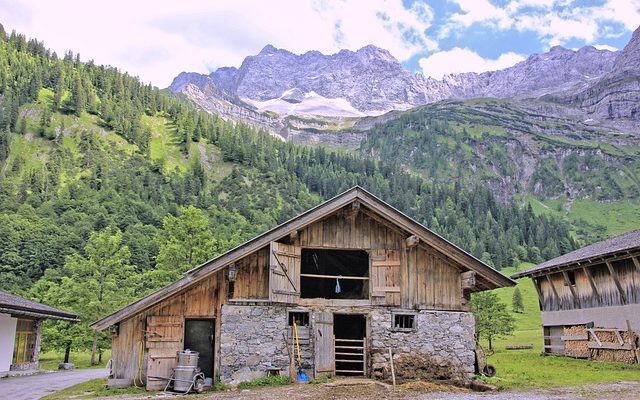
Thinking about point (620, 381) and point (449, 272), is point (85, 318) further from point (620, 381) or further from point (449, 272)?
point (620, 381)

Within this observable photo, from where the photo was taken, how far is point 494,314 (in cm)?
4488

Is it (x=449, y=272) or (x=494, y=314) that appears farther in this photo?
(x=494, y=314)

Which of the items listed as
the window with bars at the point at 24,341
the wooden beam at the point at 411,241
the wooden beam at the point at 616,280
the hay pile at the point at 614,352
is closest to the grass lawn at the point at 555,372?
the hay pile at the point at 614,352

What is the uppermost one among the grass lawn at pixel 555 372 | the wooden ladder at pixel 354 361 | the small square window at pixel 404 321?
the small square window at pixel 404 321

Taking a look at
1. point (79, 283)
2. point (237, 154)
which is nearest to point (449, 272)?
point (79, 283)

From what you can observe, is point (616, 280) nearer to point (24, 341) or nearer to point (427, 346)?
point (427, 346)

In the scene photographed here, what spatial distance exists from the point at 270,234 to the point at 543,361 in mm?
17464

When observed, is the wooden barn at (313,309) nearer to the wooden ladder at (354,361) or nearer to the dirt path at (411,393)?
the wooden ladder at (354,361)

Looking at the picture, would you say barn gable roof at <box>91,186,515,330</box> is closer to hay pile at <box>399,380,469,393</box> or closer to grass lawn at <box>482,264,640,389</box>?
grass lawn at <box>482,264,640,389</box>

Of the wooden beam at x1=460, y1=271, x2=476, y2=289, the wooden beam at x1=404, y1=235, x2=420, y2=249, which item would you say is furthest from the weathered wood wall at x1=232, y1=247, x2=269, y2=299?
the wooden beam at x1=460, y1=271, x2=476, y2=289

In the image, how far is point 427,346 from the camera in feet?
69.7

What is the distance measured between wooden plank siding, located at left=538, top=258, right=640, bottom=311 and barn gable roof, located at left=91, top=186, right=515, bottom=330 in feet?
29.1

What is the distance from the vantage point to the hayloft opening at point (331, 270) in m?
26.5

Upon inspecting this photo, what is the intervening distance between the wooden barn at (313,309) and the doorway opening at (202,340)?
0.12 ft
